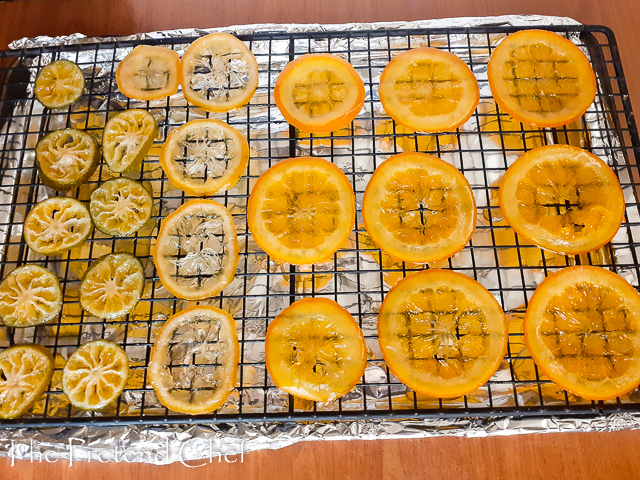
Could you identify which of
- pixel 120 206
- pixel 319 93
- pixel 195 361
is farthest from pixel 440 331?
pixel 120 206

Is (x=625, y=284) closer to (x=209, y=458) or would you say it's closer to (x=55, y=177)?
(x=209, y=458)

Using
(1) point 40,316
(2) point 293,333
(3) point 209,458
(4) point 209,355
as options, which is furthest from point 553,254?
(1) point 40,316

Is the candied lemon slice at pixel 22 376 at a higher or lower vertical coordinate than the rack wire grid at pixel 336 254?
lower

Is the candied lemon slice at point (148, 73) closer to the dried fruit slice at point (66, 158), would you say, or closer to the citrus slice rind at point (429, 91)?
the dried fruit slice at point (66, 158)

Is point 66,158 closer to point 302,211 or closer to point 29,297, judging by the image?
point 29,297

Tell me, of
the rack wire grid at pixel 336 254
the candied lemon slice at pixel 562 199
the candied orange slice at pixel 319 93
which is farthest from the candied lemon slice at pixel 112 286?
the candied lemon slice at pixel 562 199

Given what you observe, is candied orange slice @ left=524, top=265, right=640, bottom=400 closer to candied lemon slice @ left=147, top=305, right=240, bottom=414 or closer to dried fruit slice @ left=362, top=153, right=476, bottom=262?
dried fruit slice @ left=362, top=153, right=476, bottom=262

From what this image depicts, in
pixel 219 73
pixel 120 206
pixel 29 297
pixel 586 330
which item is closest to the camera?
pixel 586 330
